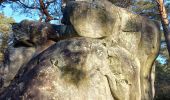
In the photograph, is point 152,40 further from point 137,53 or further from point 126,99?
point 126,99

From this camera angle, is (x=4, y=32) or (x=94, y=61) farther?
(x=4, y=32)

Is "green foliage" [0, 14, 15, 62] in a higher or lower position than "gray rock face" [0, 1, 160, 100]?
lower

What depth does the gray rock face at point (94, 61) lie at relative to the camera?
5863 mm

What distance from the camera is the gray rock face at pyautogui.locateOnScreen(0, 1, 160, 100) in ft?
19.2

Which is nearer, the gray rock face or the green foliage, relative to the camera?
the gray rock face

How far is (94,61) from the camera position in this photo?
6.20 m

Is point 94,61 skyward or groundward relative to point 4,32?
skyward

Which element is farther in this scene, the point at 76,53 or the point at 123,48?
the point at 123,48

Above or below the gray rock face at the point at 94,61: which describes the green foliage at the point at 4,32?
below

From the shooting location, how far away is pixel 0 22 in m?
27.0

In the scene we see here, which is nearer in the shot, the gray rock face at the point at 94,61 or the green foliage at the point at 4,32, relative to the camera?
the gray rock face at the point at 94,61

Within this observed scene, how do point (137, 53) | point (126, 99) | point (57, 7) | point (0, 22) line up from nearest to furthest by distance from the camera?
point (126, 99)
point (137, 53)
point (57, 7)
point (0, 22)

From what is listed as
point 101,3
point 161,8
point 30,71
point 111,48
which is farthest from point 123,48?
point 161,8

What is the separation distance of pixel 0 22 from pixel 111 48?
2144 cm
